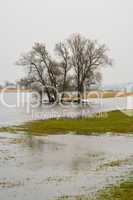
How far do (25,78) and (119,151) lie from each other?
176 ft

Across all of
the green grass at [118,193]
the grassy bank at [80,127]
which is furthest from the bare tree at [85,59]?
the green grass at [118,193]

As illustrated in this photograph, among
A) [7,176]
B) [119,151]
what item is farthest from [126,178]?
[119,151]

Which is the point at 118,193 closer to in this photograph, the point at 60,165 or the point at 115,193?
the point at 115,193

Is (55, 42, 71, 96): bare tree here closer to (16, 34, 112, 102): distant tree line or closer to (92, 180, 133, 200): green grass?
(16, 34, 112, 102): distant tree line

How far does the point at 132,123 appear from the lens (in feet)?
99.2

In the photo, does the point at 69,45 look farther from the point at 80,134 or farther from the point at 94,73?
the point at 80,134

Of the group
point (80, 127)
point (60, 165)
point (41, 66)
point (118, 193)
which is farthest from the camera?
point (41, 66)

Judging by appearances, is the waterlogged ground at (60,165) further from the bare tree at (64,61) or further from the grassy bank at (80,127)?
the bare tree at (64,61)

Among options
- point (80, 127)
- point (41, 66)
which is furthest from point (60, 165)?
point (41, 66)

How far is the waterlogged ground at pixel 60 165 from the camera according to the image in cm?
1023

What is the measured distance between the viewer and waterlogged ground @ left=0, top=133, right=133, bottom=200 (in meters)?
10.2

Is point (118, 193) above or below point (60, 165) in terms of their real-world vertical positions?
above

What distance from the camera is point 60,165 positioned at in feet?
45.8

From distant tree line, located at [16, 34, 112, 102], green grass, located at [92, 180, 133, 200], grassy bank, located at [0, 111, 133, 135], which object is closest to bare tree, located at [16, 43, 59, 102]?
distant tree line, located at [16, 34, 112, 102]
